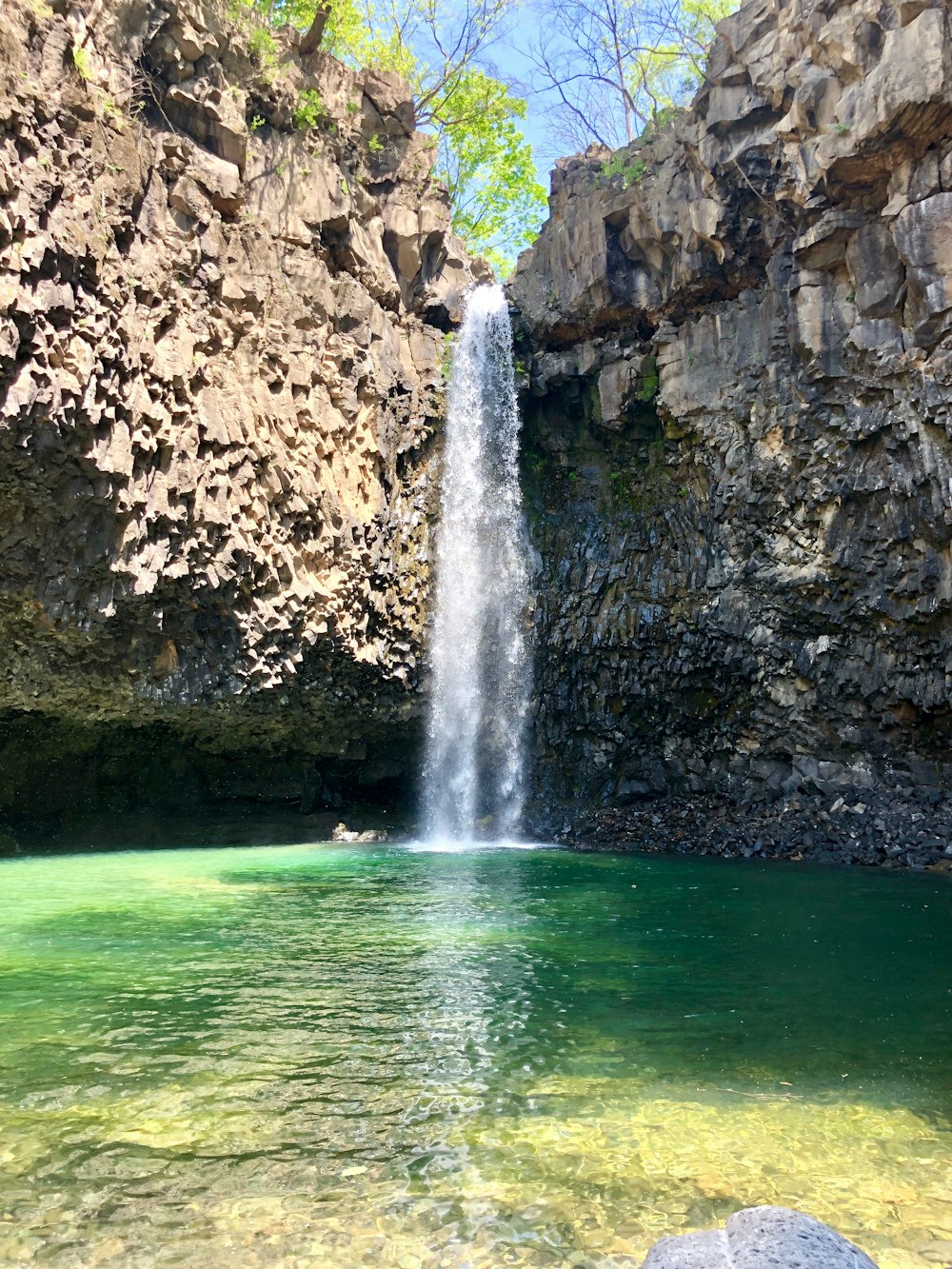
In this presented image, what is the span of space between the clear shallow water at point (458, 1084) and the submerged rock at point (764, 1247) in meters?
0.87

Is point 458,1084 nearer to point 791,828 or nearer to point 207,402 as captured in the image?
point 207,402

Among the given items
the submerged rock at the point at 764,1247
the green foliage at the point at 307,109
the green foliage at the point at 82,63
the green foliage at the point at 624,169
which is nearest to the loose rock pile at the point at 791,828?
the green foliage at the point at 624,169

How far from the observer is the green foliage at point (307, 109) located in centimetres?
1870

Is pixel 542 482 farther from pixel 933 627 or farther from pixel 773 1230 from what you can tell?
pixel 773 1230

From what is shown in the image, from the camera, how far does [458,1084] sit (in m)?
5.22

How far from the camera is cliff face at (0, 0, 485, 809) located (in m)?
13.7

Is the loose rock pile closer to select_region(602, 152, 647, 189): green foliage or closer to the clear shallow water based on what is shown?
the clear shallow water

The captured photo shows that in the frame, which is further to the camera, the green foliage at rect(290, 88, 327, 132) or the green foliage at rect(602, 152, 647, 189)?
the green foliage at rect(602, 152, 647, 189)

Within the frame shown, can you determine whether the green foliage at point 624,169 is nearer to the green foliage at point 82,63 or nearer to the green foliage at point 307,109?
the green foliage at point 307,109

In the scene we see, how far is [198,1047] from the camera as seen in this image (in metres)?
5.68

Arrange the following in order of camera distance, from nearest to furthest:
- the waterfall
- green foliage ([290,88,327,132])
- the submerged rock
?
the submerged rock < green foliage ([290,88,327,132]) < the waterfall

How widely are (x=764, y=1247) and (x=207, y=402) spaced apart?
15368mm

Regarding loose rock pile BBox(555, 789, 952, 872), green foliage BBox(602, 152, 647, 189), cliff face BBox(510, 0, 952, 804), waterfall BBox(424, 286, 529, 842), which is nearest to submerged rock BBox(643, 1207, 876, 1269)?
loose rock pile BBox(555, 789, 952, 872)

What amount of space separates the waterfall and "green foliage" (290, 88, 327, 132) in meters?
5.24
